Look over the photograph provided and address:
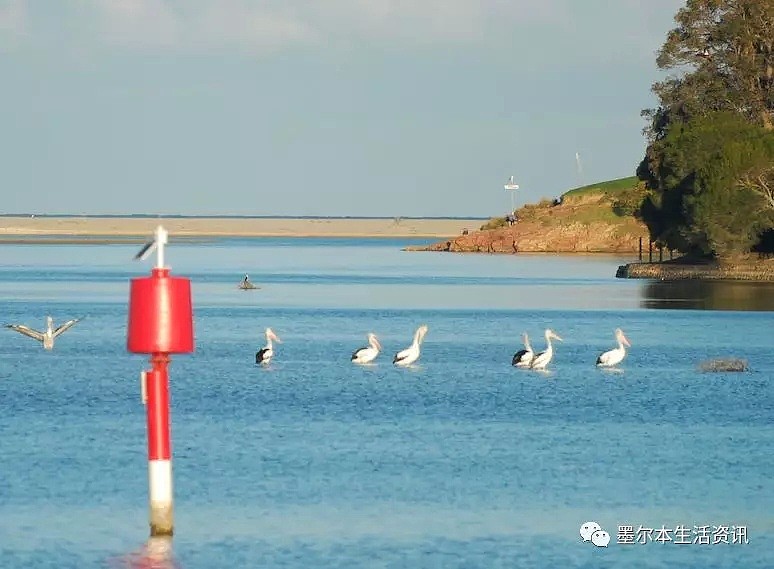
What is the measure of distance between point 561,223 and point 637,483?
488ft

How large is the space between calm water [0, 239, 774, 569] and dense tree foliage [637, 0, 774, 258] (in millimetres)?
26912

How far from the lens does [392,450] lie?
2500 centimetres

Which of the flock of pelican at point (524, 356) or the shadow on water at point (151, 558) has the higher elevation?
the flock of pelican at point (524, 356)

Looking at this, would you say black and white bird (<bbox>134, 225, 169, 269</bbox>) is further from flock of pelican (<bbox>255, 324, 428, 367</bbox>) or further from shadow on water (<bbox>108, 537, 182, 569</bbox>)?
flock of pelican (<bbox>255, 324, 428, 367</bbox>)

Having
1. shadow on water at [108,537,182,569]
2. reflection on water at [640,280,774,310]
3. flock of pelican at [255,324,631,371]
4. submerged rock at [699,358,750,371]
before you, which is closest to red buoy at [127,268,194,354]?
shadow on water at [108,537,182,569]

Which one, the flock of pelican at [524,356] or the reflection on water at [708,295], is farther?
the reflection on water at [708,295]

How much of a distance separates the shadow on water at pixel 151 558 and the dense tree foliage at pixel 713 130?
6628 cm

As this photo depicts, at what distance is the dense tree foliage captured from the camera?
82438 mm

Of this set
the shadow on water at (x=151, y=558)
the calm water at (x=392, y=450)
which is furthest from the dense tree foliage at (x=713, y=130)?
the shadow on water at (x=151, y=558)

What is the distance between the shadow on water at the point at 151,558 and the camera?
658 inches

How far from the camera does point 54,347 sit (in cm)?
4666

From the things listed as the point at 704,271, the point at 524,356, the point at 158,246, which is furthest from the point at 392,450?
the point at 704,271

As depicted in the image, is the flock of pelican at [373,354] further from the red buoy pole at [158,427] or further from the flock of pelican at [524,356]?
the red buoy pole at [158,427]

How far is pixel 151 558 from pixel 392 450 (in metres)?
8.27
